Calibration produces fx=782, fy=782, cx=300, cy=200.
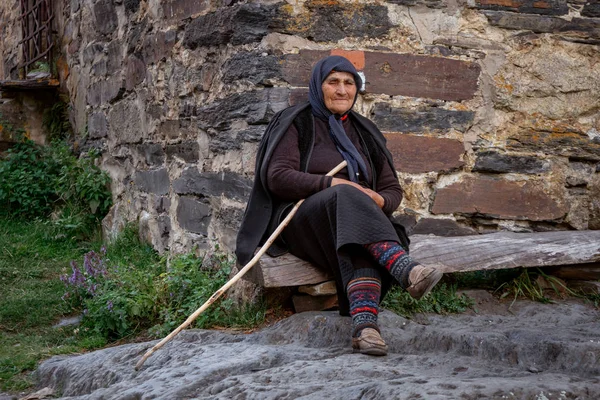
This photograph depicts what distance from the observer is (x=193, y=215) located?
15.4 ft

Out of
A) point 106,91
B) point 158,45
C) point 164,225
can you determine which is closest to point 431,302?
Result: point 164,225

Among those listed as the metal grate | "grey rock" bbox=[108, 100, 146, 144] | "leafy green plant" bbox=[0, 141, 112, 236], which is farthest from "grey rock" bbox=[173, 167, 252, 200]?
the metal grate

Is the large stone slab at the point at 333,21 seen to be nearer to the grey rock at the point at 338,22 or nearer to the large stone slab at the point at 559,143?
the grey rock at the point at 338,22

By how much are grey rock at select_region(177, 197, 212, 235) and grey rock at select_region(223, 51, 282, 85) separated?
34.4 inches

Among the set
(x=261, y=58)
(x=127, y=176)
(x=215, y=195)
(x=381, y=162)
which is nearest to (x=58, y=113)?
(x=127, y=176)

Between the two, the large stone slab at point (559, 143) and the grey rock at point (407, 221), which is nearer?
the grey rock at point (407, 221)

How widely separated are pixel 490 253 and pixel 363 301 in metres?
0.98

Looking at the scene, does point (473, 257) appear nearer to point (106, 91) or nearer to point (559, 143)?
point (559, 143)

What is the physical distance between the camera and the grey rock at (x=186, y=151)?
463 centimetres

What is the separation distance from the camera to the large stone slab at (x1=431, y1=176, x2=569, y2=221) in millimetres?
4172

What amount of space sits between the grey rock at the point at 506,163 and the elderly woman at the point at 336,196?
761 millimetres

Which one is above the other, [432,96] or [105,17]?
[105,17]

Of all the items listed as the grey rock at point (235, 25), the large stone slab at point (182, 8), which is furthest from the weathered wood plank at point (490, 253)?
the large stone slab at point (182, 8)

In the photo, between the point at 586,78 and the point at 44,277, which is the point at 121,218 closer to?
the point at 44,277
